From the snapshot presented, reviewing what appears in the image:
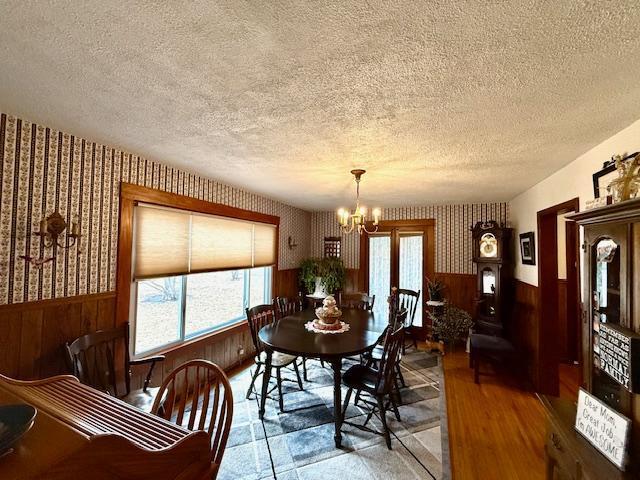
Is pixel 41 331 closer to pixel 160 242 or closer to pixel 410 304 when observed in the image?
pixel 160 242

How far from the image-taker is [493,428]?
8.43 ft

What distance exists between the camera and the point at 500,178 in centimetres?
305

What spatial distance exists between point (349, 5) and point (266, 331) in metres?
2.63

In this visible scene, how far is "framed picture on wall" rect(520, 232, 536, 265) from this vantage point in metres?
3.32

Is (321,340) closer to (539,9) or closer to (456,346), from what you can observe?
(539,9)

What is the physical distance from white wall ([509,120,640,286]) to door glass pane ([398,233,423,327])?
147 cm

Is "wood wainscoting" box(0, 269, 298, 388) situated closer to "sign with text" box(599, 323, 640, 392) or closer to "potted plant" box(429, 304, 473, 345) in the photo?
"sign with text" box(599, 323, 640, 392)

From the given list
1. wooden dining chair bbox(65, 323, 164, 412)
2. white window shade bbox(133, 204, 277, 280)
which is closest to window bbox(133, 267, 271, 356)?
white window shade bbox(133, 204, 277, 280)

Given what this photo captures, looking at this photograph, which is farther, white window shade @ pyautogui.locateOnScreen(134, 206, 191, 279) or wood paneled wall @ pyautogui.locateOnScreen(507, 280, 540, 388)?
wood paneled wall @ pyautogui.locateOnScreen(507, 280, 540, 388)

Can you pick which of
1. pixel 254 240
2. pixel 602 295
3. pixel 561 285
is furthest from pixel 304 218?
pixel 602 295

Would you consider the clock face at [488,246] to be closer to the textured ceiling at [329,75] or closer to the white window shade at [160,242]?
the textured ceiling at [329,75]

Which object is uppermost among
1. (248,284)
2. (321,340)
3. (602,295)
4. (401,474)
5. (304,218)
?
(304,218)

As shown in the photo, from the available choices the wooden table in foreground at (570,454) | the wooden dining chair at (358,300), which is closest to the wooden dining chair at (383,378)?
the wooden table in foreground at (570,454)

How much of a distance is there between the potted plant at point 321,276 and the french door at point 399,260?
0.52 metres
